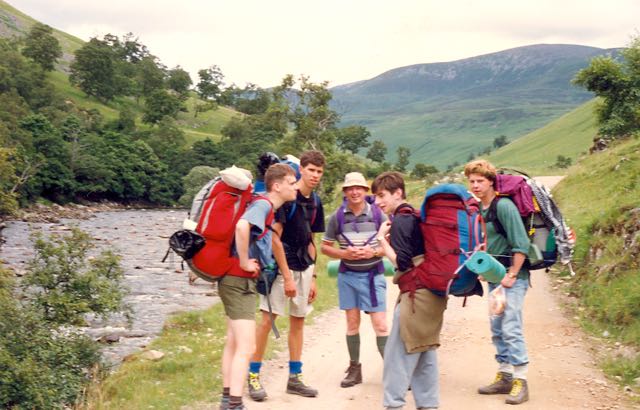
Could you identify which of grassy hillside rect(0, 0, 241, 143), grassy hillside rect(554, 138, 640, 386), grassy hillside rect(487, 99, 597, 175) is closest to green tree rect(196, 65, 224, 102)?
grassy hillside rect(0, 0, 241, 143)

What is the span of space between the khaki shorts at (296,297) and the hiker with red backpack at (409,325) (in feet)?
5.23

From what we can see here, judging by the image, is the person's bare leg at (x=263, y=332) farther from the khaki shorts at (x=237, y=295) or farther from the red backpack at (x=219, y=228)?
the red backpack at (x=219, y=228)

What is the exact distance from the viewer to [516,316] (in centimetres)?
716

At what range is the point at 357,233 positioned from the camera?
24.4ft

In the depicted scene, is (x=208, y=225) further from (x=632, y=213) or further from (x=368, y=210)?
(x=632, y=213)

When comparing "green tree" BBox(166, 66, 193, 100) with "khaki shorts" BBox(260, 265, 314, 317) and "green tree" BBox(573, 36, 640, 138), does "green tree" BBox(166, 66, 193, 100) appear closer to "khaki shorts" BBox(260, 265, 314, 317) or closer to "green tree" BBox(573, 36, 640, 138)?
"green tree" BBox(573, 36, 640, 138)

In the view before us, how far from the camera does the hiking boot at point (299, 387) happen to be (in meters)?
7.46

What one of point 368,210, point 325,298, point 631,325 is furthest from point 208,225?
point 325,298

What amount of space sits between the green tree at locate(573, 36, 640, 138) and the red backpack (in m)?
38.0

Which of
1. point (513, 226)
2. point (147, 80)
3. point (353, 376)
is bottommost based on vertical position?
point (353, 376)

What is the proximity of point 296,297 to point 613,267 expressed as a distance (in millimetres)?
6303

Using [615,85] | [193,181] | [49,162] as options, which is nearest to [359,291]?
[615,85]

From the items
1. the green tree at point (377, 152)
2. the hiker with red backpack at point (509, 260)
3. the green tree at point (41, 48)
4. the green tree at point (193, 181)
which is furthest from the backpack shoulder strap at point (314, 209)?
the green tree at point (41, 48)

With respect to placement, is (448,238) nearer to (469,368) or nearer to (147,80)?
(469,368)
